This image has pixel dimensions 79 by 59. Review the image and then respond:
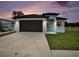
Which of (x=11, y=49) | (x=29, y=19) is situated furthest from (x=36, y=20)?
(x=11, y=49)

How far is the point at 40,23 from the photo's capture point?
191 inches

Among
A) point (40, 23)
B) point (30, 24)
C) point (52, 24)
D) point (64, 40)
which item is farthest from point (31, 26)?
point (64, 40)

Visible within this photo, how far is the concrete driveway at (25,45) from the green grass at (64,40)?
0.19m

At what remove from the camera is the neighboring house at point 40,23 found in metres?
4.53

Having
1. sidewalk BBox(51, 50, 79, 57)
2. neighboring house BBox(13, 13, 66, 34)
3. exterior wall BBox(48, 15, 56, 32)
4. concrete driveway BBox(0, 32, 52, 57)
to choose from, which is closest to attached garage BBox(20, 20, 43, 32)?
neighboring house BBox(13, 13, 66, 34)

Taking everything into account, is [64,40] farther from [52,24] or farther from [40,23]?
[40,23]

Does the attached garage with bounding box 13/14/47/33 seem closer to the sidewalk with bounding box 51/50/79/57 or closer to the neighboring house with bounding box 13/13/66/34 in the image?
the neighboring house with bounding box 13/13/66/34

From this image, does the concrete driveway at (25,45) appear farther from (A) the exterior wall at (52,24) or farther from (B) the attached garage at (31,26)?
(A) the exterior wall at (52,24)

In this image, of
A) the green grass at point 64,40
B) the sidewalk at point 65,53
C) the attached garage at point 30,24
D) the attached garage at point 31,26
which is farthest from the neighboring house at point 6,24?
the sidewalk at point 65,53

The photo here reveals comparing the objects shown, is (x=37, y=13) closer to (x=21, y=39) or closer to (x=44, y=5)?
(x=44, y=5)

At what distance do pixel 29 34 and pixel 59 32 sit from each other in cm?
90

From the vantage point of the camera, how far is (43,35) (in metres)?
4.66

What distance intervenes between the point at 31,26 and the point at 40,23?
30 centimetres

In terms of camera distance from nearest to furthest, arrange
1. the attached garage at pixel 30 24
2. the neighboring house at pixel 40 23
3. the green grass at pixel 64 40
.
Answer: the green grass at pixel 64 40 < the neighboring house at pixel 40 23 < the attached garage at pixel 30 24
